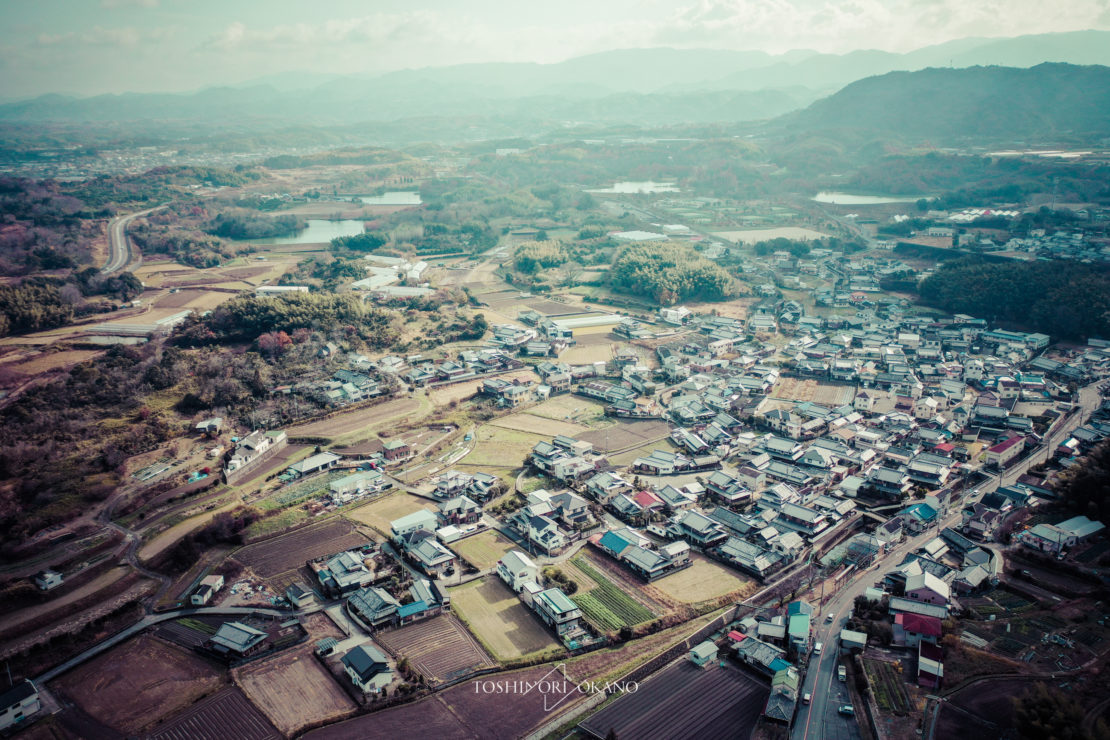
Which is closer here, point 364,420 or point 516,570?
point 516,570

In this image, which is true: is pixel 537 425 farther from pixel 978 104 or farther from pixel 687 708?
pixel 978 104

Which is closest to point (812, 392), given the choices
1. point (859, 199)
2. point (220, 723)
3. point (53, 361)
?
point (220, 723)

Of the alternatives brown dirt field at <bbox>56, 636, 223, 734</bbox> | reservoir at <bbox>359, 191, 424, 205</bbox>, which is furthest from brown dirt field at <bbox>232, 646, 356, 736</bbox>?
reservoir at <bbox>359, 191, 424, 205</bbox>

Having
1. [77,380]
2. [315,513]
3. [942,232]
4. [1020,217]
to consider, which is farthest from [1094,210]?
[77,380]

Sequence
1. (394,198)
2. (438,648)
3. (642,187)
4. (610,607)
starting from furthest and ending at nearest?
(642,187), (394,198), (610,607), (438,648)

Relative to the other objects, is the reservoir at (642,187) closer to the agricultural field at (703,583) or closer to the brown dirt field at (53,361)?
the brown dirt field at (53,361)
